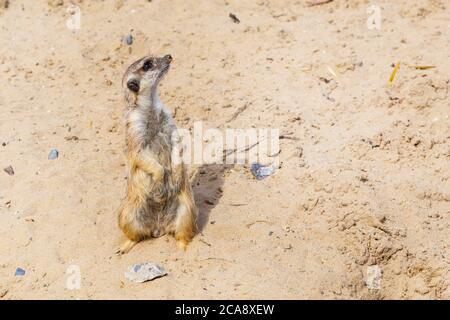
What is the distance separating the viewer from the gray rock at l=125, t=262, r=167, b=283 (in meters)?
3.23

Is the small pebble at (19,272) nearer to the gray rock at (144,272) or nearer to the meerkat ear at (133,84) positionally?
the gray rock at (144,272)

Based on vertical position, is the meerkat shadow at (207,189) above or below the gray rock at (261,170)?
below

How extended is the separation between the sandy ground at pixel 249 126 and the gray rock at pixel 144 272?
0.12ft

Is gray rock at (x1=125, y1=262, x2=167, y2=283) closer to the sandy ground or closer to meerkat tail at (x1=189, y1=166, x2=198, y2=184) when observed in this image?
the sandy ground

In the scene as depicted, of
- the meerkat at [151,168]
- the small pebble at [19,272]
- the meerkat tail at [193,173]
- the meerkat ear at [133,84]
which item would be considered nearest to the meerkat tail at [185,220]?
the meerkat at [151,168]

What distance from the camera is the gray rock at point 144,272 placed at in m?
3.23

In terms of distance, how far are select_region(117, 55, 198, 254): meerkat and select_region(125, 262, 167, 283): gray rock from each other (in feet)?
0.63

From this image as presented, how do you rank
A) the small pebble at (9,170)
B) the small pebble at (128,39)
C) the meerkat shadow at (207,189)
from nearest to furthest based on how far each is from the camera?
1. the meerkat shadow at (207,189)
2. the small pebble at (9,170)
3. the small pebble at (128,39)

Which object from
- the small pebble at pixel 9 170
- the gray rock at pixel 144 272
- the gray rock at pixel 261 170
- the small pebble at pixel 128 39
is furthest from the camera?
the small pebble at pixel 128 39

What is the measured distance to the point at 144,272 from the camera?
326cm

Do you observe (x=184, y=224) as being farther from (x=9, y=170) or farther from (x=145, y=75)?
(x=9, y=170)

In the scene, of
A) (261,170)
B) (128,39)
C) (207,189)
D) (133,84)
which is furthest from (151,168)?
(128,39)

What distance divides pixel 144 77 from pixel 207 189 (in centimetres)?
81

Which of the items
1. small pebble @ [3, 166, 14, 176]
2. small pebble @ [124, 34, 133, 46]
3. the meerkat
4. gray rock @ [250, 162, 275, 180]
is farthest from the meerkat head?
small pebble @ [124, 34, 133, 46]
